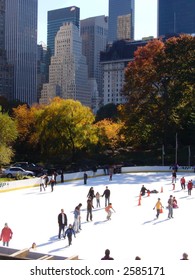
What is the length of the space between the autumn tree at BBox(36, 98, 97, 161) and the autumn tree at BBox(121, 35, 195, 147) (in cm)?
546

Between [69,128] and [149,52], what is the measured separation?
1614 centimetres

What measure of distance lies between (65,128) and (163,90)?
14186mm

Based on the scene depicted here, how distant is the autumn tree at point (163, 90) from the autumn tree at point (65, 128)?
5.46 meters

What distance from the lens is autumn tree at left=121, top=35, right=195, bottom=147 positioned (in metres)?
58.1

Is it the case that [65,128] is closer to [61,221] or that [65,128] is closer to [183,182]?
[183,182]

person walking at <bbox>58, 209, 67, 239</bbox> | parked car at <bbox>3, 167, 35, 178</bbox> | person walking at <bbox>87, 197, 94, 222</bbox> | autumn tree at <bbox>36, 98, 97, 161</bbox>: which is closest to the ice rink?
person walking at <bbox>87, 197, 94, 222</bbox>

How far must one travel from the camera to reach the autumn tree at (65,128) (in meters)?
57.7

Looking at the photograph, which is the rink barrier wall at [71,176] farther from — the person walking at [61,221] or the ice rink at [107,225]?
the person walking at [61,221]

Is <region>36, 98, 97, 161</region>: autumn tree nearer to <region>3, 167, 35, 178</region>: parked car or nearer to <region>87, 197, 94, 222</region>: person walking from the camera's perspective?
<region>3, 167, 35, 178</region>: parked car

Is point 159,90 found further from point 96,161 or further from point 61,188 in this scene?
point 61,188

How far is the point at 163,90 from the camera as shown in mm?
59219

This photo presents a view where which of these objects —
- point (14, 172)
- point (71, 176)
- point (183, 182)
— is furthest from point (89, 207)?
point (14, 172)

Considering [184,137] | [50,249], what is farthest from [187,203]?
[184,137]

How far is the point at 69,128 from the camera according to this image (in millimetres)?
58031
